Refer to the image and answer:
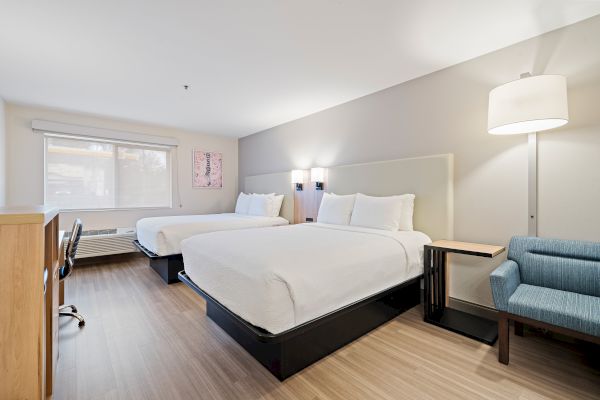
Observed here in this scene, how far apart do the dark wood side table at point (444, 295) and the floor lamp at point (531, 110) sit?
612 mm

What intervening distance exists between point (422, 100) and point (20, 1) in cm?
342

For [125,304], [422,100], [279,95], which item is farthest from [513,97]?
[125,304]

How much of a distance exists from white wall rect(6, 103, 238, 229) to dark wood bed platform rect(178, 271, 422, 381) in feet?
10.0

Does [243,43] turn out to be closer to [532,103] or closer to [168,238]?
[532,103]

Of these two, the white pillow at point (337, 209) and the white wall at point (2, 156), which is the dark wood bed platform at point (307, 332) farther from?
the white wall at point (2, 156)

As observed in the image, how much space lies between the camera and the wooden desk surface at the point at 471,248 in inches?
81.4

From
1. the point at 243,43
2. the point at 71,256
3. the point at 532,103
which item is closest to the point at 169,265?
the point at 71,256

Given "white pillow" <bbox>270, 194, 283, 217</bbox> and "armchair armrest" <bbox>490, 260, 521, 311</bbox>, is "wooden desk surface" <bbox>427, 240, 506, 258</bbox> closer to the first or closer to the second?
"armchair armrest" <bbox>490, 260, 521, 311</bbox>

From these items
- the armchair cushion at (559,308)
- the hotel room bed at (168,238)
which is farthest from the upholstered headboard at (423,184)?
the hotel room bed at (168,238)

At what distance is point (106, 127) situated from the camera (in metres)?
4.38

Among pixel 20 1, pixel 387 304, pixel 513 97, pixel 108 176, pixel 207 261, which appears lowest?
pixel 387 304

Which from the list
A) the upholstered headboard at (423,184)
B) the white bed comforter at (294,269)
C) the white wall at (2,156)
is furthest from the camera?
the white wall at (2,156)

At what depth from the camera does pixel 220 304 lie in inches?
72.3

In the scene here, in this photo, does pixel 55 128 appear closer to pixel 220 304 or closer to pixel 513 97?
pixel 220 304
